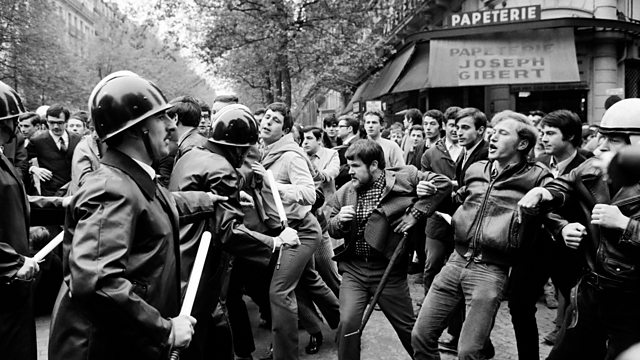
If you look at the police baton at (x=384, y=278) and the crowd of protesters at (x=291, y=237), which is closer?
the crowd of protesters at (x=291, y=237)

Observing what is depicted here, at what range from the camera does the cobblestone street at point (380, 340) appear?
5696 millimetres

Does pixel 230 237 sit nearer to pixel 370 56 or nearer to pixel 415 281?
pixel 415 281

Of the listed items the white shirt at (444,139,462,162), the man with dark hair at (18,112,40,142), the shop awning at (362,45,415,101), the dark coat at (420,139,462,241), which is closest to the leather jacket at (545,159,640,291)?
the dark coat at (420,139,462,241)

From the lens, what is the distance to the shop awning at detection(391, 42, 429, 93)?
55.0 ft

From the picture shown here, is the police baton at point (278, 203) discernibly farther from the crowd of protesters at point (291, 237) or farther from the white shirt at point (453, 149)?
the white shirt at point (453, 149)

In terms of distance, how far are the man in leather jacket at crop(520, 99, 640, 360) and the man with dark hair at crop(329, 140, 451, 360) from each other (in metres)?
1.01

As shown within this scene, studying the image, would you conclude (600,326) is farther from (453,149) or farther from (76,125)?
(76,125)

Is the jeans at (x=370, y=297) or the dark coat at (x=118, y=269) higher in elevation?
the dark coat at (x=118, y=269)

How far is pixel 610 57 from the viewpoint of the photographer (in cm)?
1714

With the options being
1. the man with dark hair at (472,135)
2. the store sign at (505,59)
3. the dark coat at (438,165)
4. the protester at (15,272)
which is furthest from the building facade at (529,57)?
the protester at (15,272)

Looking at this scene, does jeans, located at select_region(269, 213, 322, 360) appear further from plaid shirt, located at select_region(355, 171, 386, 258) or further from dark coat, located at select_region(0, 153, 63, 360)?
dark coat, located at select_region(0, 153, 63, 360)

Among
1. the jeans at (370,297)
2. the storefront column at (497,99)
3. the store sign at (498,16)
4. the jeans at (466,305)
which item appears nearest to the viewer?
the jeans at (466,305)

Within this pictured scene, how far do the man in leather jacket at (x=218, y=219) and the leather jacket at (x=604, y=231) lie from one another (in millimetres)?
1874

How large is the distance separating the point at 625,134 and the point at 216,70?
21.4 meters
